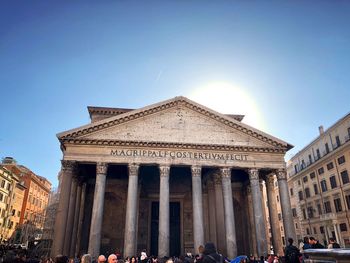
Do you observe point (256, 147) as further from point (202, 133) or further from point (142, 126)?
point (142, 126)

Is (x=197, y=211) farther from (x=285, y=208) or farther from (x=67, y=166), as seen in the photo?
(x=67, y=166)

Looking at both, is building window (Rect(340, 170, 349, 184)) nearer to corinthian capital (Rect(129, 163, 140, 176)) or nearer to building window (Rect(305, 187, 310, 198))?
building window (Rect(305, 187, 310, 198))

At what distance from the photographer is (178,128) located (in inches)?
748

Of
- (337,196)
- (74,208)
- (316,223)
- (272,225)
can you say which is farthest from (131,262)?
(316,223)

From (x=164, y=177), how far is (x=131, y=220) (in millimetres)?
3263

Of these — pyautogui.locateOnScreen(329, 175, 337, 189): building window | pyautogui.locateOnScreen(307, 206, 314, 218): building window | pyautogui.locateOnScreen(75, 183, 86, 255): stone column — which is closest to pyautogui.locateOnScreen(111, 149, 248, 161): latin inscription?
pyautogui.locateOnScreen(75, 183, 86, 255): stone column

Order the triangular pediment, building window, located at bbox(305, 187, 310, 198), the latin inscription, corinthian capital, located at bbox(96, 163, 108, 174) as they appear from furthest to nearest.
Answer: building window, located at bbox(305, 187, 310, 198), the triangular pediment, the latin inscription, corinthian capital, located at bbox(96, 163, 108, 174)

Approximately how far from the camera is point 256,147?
18.9 m

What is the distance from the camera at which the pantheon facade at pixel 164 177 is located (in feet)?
54.7

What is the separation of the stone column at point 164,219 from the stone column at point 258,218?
553cm

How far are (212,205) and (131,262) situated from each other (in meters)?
8.49

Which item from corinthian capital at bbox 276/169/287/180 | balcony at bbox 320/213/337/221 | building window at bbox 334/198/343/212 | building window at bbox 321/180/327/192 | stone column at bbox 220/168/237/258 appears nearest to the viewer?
stone column at bbox 220/168/237/258

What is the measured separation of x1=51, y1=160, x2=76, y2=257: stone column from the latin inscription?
2.82 meters

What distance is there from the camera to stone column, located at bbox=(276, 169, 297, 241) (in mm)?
17344
